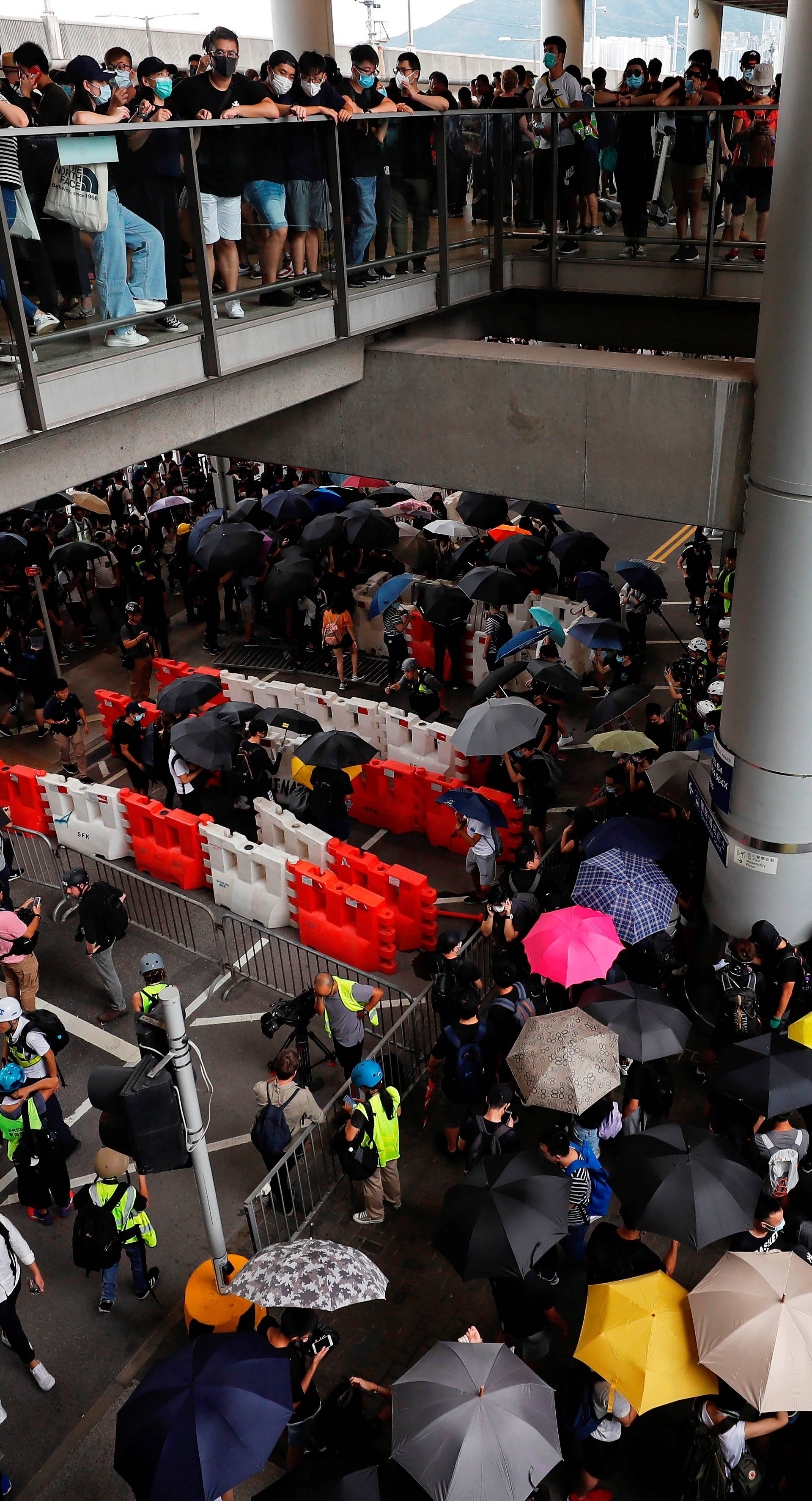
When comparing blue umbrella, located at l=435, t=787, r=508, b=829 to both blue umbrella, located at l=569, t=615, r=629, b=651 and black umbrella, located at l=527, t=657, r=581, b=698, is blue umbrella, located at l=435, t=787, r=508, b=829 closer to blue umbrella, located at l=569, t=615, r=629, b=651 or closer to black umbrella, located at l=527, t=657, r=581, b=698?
black umbrella, located at l=527, t=657, r=581, b=698

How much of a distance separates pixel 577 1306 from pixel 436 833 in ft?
20.5

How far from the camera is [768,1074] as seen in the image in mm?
7453

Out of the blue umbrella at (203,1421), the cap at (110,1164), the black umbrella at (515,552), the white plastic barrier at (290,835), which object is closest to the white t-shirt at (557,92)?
the black umbrella at (515,552)

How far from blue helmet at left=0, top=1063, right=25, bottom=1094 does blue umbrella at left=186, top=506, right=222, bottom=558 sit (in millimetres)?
11039

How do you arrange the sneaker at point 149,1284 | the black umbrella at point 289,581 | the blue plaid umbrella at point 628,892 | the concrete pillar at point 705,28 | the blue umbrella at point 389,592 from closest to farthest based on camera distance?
the sneaker at point 149,1284 → the blue plaid umbrella at point 628,892 → the blue umbrella at point 389,592 → the black umbrella at point 289,581 → the concrete pillar at point 705,28

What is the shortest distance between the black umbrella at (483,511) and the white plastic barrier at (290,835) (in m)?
8.16

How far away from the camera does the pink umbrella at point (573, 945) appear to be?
8352 millimetres

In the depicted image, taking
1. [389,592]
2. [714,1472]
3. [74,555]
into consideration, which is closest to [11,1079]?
[714,1472]

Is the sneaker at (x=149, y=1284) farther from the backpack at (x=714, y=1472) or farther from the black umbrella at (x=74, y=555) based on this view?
the black umbrella at (x=74, y=555)

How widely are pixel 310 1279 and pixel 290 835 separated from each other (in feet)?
21.2

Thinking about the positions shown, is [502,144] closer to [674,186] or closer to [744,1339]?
[674,186]

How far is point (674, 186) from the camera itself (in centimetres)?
1152

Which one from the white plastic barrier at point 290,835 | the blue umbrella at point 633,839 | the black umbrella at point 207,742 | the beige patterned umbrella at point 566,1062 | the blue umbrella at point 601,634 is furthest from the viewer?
the blue umbrella at point 601,634

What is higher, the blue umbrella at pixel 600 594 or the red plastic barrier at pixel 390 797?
the blue umbrella at pixel 600 594
